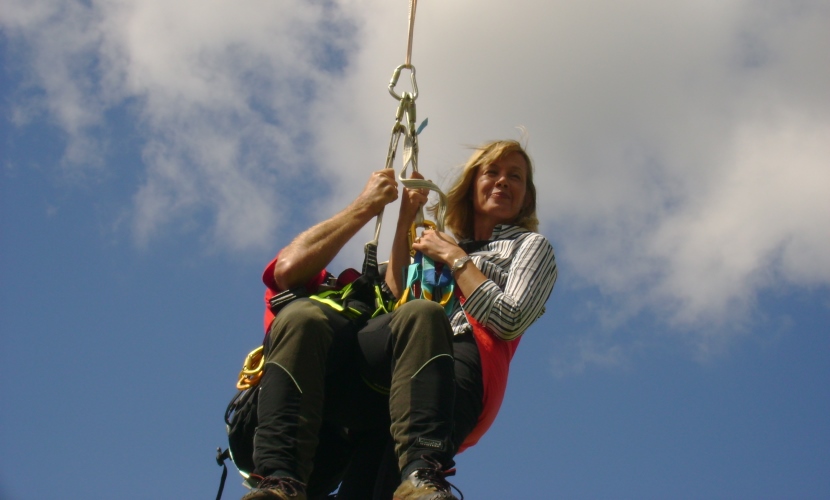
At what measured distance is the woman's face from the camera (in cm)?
589

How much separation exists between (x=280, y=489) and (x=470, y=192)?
8.56ft

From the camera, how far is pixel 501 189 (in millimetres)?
5926

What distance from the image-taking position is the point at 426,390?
4277 mm

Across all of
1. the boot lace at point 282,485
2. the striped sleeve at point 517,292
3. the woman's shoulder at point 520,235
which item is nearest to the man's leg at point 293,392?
the boot lace at point 282,485

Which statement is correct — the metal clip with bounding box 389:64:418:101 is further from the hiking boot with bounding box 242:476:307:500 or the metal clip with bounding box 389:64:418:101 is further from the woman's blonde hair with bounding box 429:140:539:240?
the hiking boot with bounding box 242:476:307:500

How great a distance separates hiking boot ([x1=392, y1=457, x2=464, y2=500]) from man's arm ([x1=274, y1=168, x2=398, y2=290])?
3.91 ft

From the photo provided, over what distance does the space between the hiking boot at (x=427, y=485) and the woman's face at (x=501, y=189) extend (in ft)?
6.83

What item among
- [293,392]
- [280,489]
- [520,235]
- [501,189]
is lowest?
[280,489]

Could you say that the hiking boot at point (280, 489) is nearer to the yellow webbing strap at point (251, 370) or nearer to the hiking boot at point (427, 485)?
the hiking boot at point (427, 485)

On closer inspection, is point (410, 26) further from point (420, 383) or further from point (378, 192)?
point (420, 383)

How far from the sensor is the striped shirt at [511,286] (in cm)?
480

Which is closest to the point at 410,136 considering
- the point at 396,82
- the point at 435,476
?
the point at 396,82

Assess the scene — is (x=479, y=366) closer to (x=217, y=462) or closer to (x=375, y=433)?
(x=375, y=433)

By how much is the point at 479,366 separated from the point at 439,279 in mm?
553
